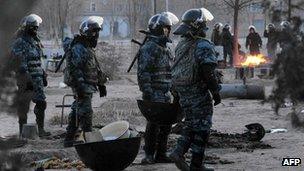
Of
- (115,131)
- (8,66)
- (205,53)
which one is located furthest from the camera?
(115,131)

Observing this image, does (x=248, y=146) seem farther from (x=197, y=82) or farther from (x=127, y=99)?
(x=127, y=99)

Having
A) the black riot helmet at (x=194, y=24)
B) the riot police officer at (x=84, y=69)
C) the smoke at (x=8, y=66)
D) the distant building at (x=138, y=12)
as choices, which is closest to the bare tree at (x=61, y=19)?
the distant building at (x=138, y=12)

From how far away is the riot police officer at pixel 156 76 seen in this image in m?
9.44

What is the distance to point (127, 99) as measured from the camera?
64.7 feet

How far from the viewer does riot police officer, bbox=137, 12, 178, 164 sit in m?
9.44

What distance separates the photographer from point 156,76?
9.53 meters

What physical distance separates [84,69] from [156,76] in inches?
49.6

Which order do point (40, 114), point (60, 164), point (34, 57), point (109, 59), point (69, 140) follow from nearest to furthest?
1. point (60, 164)
2. point (69, 140)
3. point (34, 57)
4. point (40, 114)
5. point (109, 59)

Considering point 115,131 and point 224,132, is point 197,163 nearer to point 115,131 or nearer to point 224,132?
point 115,131

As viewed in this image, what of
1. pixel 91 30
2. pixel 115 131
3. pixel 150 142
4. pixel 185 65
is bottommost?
pixel 150 142

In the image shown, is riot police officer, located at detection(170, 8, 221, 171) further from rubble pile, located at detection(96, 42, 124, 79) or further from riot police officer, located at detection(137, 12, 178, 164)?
rubble pile, located at detection(96, 42, 124, 79)

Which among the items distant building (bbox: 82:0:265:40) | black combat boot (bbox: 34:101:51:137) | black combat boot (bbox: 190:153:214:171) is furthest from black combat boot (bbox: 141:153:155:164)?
distant building (bbox: 82:0:265:40)

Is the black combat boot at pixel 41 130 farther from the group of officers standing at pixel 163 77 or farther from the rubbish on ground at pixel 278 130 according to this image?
the rubbish on ground at pixel 278 130

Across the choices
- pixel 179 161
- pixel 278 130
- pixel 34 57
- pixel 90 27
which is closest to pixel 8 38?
pixel 179 161
